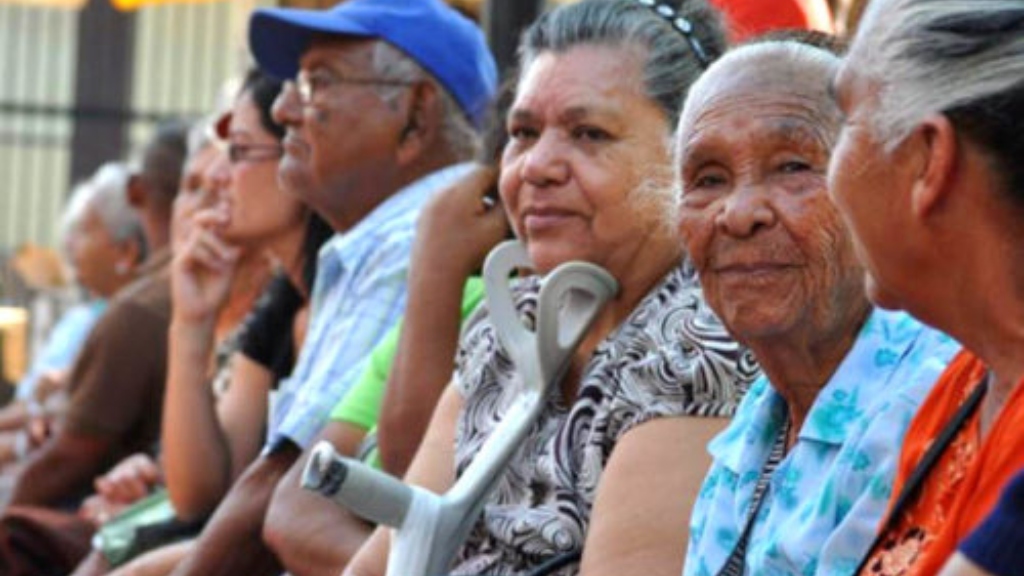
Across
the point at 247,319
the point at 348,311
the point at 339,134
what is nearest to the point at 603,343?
the point at 348,311

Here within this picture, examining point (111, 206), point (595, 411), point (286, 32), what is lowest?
point (111, 206)

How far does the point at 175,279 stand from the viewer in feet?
20.9

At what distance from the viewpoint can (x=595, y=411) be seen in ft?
12.5

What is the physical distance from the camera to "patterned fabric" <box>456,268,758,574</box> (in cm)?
366

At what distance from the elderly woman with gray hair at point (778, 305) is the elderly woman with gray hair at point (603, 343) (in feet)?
0.53

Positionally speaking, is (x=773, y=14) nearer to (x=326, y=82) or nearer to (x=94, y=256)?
(x=326, y=82)

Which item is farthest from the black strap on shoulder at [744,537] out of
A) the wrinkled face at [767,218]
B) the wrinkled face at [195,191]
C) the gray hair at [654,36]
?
the wrinkled face at [195,191]

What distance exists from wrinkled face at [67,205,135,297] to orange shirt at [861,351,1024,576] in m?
6.61

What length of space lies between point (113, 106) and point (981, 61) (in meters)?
16.5

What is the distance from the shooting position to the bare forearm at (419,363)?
476 centimetres

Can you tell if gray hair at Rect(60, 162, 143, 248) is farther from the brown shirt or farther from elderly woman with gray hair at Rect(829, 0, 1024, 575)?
elderly woman with gray hair at Rect(829, 0, 1024, 575)

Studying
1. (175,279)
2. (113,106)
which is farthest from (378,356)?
(113,106)

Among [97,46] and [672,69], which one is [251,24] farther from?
[97,46]

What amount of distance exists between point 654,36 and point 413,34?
1.54 m
